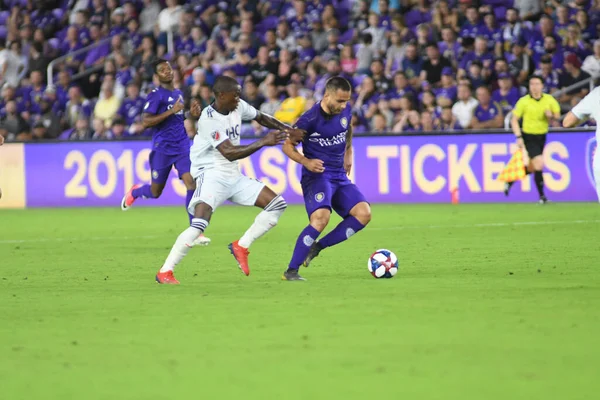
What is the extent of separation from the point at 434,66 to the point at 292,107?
9.13 feet

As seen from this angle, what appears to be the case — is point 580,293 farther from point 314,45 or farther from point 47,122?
point 47,122

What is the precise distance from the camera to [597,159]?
35.8ft

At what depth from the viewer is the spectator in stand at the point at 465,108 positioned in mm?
20984

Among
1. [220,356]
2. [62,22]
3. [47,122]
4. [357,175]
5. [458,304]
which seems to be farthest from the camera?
[62,22]

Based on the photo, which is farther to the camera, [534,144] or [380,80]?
[380,80]

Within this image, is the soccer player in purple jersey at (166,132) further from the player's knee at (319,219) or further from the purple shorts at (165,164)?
the player's knee at (319,219)

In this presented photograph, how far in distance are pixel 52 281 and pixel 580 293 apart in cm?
459

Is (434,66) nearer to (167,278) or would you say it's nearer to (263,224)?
(263,224)

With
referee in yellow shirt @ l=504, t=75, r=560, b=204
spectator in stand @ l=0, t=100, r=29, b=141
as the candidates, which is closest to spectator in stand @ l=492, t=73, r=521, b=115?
referee in yellow shirt @ l=504, t=75, r=560, b=204

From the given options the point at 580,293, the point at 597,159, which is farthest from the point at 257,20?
the point at 580,293

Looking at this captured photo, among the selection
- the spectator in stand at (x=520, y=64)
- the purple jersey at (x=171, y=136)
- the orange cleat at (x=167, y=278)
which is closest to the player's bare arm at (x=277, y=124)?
the orange cleat at (x=167, y=278)

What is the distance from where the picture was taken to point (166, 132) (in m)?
A: 14.8

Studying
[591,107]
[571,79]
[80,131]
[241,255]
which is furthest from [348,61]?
[241,255]

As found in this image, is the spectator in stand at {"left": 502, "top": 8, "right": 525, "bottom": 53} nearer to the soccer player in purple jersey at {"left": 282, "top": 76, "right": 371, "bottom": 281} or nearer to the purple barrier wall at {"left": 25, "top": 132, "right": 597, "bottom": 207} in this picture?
the purple barrier wall at {"left": 25, "top": 132, "right": 597, "bottom": 207}
